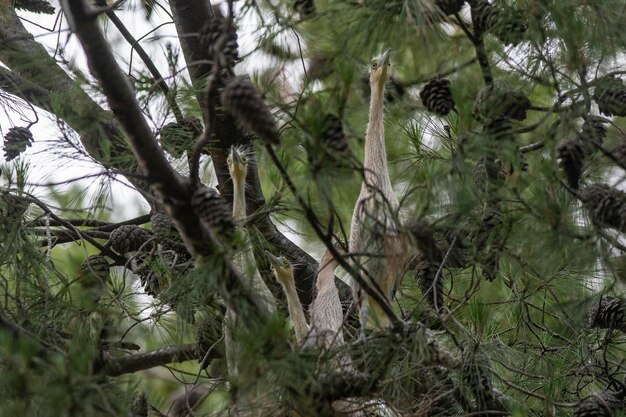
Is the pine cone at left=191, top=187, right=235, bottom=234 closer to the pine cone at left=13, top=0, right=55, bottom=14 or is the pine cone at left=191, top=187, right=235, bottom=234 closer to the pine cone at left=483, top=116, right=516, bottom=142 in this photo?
the pine cone at left=483, top=116, right=516, bottom=142

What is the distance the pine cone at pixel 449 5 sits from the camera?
177cm

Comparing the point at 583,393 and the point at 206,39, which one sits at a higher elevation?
the point at 206,39

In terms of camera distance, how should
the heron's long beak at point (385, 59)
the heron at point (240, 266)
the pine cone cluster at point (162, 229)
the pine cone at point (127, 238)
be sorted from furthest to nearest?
the pine cone at point (127, 238), the pine cone cluster at point (162, 229), the heron's long beak at point (385, 59), the heron at point (240, 266)

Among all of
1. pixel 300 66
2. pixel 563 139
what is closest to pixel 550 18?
pixel 563 139

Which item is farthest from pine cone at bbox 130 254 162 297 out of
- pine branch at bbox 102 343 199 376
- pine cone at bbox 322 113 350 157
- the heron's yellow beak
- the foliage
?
pine cone at bbox 322 113 350 157

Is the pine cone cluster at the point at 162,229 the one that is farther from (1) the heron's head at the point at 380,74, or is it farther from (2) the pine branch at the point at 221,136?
(1) the heron's head at the point at 380,74

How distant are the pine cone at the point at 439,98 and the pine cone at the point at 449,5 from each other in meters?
0.15

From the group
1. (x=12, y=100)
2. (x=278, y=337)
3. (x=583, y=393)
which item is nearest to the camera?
(x=278, y=337)

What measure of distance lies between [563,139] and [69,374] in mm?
883

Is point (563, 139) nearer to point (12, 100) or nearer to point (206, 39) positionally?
point (206, 39)

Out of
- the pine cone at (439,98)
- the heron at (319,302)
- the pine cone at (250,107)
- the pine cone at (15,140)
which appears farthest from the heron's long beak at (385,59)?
the pine cone at (15,140)

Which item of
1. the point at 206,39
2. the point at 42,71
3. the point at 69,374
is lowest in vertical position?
the point at 69,374

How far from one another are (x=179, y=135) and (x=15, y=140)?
1.27 ft

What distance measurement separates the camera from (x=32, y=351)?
4.17 feet
